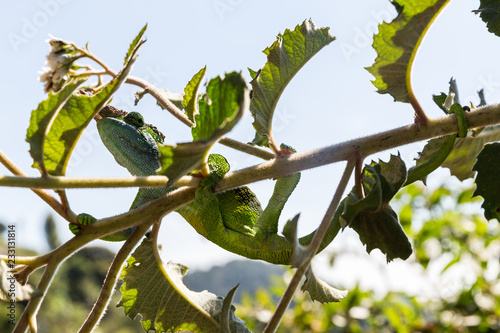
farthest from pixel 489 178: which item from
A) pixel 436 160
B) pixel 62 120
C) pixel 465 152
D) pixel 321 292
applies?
pixel 62 120

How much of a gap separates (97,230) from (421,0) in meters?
0.76

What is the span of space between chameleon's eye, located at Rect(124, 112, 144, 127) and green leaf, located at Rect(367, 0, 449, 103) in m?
A: 0.81

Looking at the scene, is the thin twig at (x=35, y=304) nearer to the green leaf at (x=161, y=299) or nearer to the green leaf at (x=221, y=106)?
the green leaf at (x=161, y=299)

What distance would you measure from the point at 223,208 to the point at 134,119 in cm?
42

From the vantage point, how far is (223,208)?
5.54ft

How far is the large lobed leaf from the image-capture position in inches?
33.6

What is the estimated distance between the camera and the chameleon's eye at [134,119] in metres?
1.59

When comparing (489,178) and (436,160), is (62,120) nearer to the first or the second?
(436,160)

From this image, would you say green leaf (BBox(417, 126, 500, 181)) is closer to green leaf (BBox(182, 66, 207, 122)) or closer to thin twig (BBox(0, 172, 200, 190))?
green leaf (BBox(182, 66, 207, 122))

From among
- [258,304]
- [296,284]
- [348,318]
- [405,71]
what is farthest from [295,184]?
[258,304]

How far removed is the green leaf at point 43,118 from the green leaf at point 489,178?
837mm

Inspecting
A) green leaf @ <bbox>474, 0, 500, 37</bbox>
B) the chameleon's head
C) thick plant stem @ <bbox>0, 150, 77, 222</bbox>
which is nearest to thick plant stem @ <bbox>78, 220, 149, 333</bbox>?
thick plant stem @ <bbox>0, 150, 77, 222</bbox>

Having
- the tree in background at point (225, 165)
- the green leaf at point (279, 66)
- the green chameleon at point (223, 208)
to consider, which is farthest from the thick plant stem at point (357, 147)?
the green chameleon at point (223, 208)

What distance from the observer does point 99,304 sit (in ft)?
3.24
